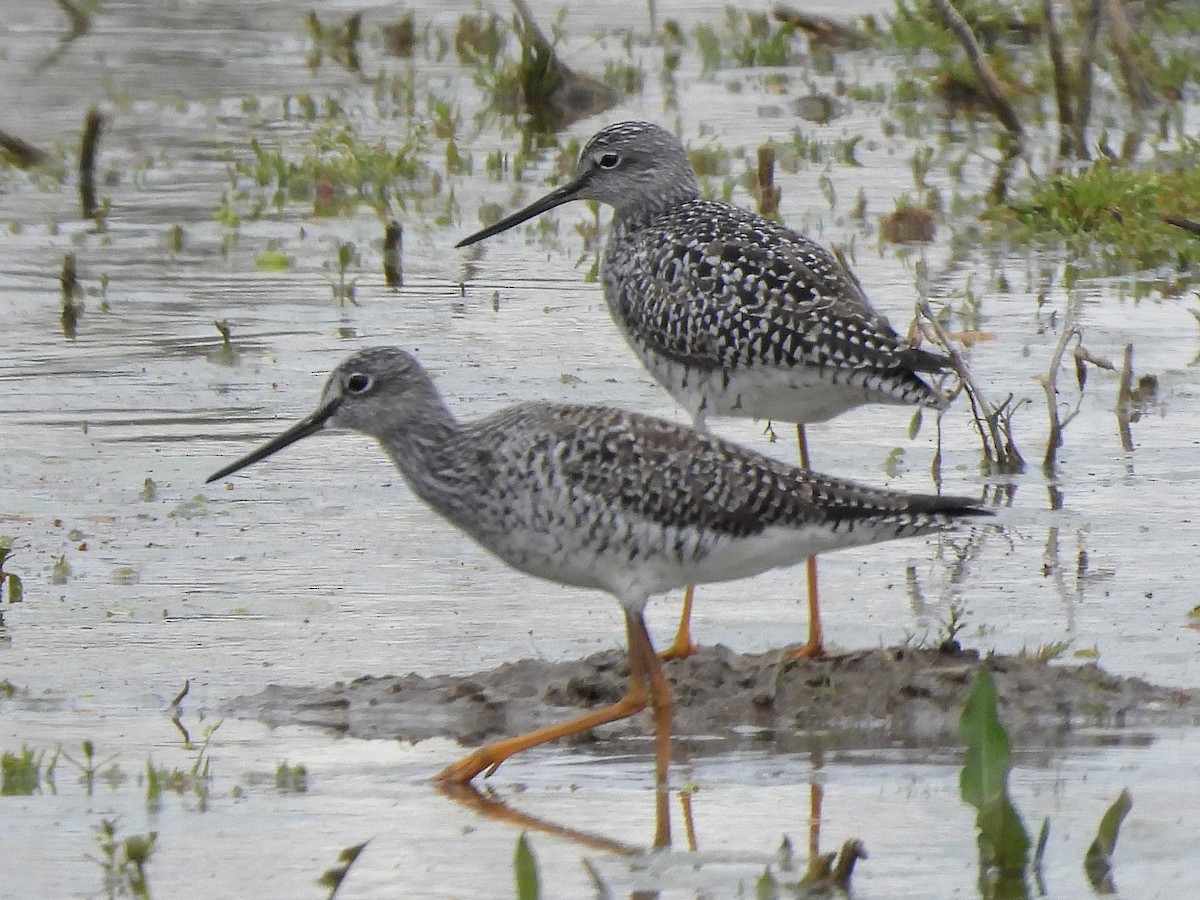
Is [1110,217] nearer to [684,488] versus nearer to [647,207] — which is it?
[647,207]

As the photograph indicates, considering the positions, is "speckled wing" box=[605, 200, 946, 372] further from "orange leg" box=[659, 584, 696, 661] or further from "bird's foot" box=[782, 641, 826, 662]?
"bird's foot" box=[782, 641, 826, 662]

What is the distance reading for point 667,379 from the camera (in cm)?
861

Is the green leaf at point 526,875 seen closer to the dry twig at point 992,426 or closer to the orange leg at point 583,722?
the orange leg at point 583,722

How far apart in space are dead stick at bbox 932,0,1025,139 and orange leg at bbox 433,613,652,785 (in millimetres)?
8162

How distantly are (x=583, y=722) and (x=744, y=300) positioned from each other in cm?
212

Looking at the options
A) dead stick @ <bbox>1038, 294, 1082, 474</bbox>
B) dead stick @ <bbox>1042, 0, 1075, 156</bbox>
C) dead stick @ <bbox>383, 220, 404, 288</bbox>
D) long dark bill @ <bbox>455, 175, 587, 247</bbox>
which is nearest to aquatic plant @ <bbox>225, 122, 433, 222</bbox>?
dead stick @ <bbox>383, 220, 404, 288</bbox>

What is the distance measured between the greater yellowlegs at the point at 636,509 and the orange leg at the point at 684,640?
557mm

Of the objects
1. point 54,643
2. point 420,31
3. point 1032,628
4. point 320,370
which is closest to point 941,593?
point 1032,628

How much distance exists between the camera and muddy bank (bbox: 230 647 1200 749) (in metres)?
6.73

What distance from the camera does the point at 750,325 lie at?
814cm

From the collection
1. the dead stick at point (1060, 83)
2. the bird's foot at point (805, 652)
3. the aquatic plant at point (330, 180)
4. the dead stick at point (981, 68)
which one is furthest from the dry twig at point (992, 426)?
the dead stick at point (1060, 83)

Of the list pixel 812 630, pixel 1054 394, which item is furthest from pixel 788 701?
pixel 1054 394

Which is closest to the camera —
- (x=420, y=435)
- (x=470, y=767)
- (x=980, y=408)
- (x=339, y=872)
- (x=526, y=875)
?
(x=526, y=875)

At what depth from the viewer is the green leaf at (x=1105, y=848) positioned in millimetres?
5449
